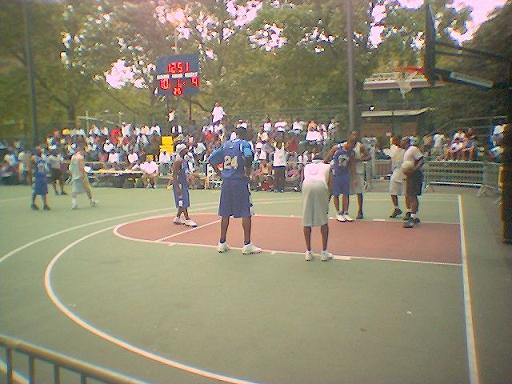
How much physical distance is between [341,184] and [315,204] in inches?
149

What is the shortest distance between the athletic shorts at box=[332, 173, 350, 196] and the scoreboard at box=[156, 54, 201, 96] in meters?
11.1

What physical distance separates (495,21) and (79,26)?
25884 mm

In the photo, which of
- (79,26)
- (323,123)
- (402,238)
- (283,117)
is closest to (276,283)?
(402,238)

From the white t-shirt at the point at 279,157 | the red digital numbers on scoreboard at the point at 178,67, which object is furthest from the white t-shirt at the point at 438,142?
the red digital numbers on scoreboard at the point at 178,67

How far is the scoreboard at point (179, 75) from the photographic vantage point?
2138 cm

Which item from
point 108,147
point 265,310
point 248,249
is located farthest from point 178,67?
point 265,310

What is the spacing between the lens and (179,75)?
70.7ft

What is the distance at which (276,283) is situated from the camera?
7082mm

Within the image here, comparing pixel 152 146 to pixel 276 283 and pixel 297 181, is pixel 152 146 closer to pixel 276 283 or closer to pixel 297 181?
pixel 297 181

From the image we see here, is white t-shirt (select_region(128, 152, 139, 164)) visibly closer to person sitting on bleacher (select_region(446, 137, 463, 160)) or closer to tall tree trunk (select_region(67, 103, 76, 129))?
person sitting on bleacher (select_region(446, 137, 463, 160))

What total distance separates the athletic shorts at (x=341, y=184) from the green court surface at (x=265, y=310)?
124 cm

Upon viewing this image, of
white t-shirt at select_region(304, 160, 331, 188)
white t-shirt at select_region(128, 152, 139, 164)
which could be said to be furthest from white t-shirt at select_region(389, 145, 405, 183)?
white t-shirt at select_region(128, 152, 139, 164)

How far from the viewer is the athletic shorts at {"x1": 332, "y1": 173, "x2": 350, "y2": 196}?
1165cm

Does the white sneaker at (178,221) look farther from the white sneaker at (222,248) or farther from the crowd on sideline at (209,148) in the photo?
the crowd on sideline at (209,148)
